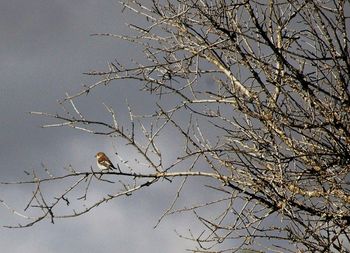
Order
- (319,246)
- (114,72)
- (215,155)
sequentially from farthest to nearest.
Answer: (114,72) → (215,155) → (319,246)

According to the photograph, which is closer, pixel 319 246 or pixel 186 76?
pixel 319 246

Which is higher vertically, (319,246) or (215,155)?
(215,155)

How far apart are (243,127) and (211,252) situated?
1280 millimetres

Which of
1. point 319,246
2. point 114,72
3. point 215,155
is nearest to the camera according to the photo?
point 319,246

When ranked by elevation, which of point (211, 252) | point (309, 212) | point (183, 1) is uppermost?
point (183, 1)

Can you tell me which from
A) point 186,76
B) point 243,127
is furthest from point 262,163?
point 186,76

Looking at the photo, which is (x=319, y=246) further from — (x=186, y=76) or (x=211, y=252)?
(x=186, y=76)

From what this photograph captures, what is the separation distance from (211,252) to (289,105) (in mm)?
1595

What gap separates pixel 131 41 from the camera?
6.95 m

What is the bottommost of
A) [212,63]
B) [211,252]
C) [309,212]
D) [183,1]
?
[211,252]

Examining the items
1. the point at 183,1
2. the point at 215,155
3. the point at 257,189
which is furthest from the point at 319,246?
the point at 183,1

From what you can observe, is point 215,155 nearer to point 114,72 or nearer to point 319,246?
point 319,246

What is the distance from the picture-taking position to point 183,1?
18.5ft

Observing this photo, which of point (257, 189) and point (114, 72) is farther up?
point (114, 72)
